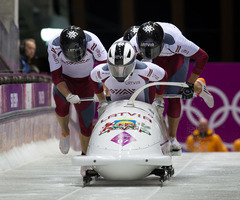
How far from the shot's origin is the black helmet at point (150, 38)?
7664mm

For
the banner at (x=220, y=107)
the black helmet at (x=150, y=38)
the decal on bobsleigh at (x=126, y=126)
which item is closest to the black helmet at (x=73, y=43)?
the black helmet at (x=150, y=38)

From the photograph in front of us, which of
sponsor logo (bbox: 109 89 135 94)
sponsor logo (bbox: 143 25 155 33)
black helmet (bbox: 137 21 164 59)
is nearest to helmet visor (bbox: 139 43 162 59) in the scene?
black helmet (bbox: 137 21 164 59)

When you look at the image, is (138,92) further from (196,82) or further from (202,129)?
(202,129)

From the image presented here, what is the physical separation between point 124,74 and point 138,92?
207 millimetres

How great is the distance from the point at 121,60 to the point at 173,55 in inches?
65.7

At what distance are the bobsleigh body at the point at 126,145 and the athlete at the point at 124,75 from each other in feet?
0.95

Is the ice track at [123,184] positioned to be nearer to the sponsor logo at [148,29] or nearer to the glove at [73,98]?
the glove at [73,98]

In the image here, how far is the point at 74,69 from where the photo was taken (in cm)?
807

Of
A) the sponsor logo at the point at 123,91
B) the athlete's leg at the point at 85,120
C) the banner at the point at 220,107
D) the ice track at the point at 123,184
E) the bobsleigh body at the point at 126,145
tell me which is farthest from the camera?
the banner at the point at 220,107

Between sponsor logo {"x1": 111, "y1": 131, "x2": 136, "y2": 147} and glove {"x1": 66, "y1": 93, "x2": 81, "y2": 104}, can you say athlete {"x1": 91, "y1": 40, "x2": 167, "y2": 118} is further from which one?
sponsor logo {"x1": 111, "y1": 131, "x2": 136, "y2": 147}

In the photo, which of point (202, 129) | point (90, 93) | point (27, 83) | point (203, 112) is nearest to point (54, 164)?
point (90, 93)

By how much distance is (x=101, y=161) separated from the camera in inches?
249

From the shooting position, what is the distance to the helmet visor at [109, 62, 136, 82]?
22.8 feet

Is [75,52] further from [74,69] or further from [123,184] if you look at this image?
[123,184]
